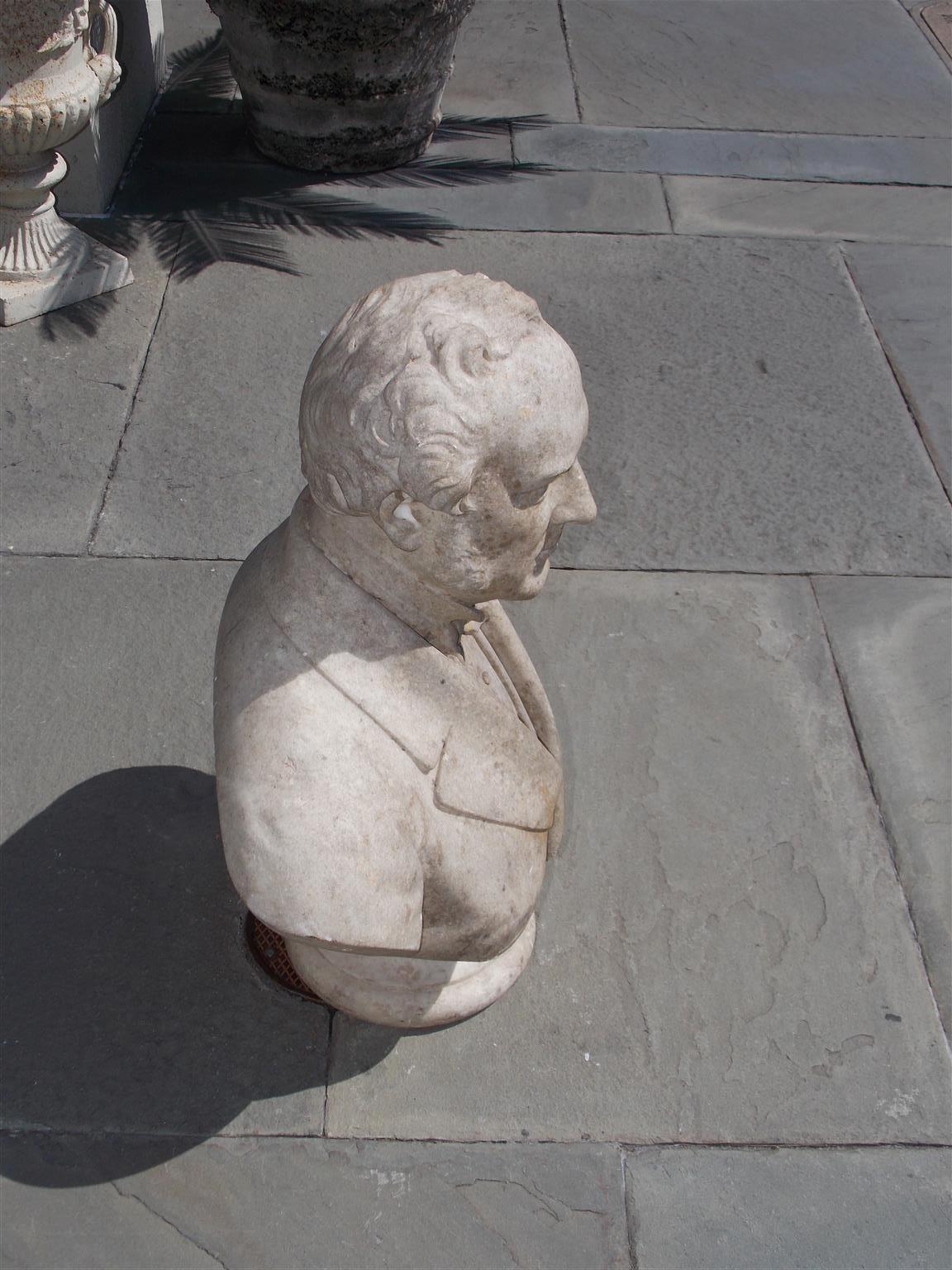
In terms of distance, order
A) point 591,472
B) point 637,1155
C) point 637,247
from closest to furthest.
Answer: point 637,1155
point 591,472
point 637,247

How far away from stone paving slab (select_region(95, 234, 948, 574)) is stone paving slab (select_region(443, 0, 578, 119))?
4.17 ft

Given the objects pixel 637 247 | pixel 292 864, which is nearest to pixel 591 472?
pixel 637 247

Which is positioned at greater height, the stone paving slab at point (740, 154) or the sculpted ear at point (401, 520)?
the sculpted ear at point (401, 520)

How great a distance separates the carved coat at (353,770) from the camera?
1.93 m

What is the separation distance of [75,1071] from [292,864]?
1.17 meters

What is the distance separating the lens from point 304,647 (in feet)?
6.55

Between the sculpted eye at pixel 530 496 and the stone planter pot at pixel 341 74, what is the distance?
13.4 ft

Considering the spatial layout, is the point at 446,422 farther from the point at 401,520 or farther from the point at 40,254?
the point at 40,254

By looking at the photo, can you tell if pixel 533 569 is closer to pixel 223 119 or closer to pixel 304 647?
pixel 304 647

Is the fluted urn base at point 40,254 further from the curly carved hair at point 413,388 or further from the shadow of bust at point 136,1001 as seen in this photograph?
the curly carved hair at point 413,388

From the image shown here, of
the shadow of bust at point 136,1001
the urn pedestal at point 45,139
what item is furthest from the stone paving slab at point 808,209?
the shadow of bust at point 136,1001

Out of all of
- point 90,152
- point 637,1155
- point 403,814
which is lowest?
point 637,1155

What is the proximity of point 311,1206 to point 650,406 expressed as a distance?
3097 mm

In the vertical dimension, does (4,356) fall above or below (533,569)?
below
